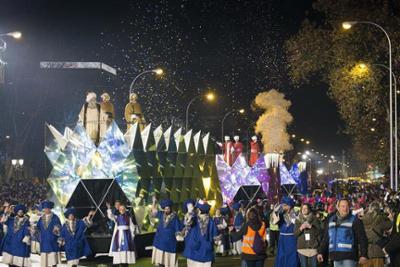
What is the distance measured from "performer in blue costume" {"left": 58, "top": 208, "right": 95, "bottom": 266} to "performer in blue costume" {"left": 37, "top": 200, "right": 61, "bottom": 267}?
190 millimetres

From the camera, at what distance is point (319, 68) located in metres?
38.8

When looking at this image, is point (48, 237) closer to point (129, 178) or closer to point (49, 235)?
point (49, 235)

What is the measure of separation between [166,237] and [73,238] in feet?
6.57

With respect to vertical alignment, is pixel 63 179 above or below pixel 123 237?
above

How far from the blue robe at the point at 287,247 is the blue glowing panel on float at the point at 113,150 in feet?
22.0

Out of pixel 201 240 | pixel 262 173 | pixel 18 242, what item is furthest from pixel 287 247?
pixel 262 173

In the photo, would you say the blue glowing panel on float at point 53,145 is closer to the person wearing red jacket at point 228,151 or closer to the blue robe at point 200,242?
the blue robe at point 200,242

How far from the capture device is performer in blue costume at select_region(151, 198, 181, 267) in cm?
1575

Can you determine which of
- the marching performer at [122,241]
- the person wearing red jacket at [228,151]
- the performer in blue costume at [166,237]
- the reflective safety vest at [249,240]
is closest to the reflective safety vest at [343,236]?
the reflective safety vest at [249,240]

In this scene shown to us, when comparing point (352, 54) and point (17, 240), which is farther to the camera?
point (352, 54)

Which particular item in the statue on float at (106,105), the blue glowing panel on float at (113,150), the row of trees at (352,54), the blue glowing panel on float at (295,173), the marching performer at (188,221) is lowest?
the marching performer at (188,221)

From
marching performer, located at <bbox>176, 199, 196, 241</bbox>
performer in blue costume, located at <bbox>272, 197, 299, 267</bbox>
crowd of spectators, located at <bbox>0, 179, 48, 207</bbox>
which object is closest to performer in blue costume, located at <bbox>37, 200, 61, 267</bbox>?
marching performer, located at <bbox>176, 199, 196, 241</bbox>

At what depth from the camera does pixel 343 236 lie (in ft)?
33.8

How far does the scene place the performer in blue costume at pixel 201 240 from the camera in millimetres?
13906
